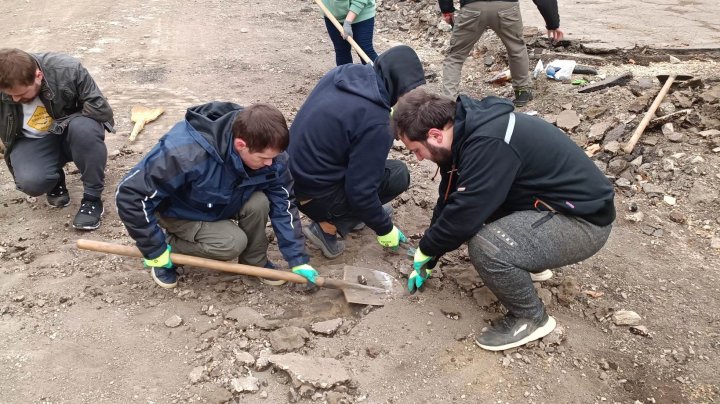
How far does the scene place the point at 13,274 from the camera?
10.2 ft

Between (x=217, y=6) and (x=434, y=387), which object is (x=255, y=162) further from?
(x=217, y=6)

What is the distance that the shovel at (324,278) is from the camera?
2.75m

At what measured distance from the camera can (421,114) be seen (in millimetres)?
2295

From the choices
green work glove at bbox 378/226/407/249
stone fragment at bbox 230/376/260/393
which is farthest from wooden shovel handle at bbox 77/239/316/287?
stone fragment at bbox 230/376/260/393

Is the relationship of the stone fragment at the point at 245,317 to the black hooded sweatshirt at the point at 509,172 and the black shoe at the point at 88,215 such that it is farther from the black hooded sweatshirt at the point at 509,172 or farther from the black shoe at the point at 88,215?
the black shoe at the point at 88,215

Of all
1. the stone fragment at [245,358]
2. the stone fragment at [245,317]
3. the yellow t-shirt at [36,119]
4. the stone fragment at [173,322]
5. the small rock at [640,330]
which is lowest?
the stone fragment at [245,317]

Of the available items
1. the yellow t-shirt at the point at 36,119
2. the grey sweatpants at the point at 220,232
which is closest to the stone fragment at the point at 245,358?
the grey sweatpants at the point at 220,232

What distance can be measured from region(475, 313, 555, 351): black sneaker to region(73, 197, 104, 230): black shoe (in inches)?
103

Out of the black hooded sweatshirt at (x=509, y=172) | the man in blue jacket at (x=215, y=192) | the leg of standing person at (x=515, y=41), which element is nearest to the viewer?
the black hooded sweatshirt at (x=509, y=172)

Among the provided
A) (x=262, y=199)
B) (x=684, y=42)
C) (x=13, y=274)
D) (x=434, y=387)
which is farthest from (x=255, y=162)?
(x=684, y=42)

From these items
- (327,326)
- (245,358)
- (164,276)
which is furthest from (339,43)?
(245,358)

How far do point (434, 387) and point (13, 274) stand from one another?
2504 mm

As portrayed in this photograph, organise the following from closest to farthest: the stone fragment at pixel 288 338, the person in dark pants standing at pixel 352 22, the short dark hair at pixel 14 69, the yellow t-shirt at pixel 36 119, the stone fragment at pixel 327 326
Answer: the stone fragment at pixel 288 338
the stone fragment at pixel 327 326
the short dark hair at pixel 14 69
the yellow t-shirt at pixel 36 119
the person in dark pants standing at pixel 352 22

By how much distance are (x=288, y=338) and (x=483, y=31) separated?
12.4 feet
